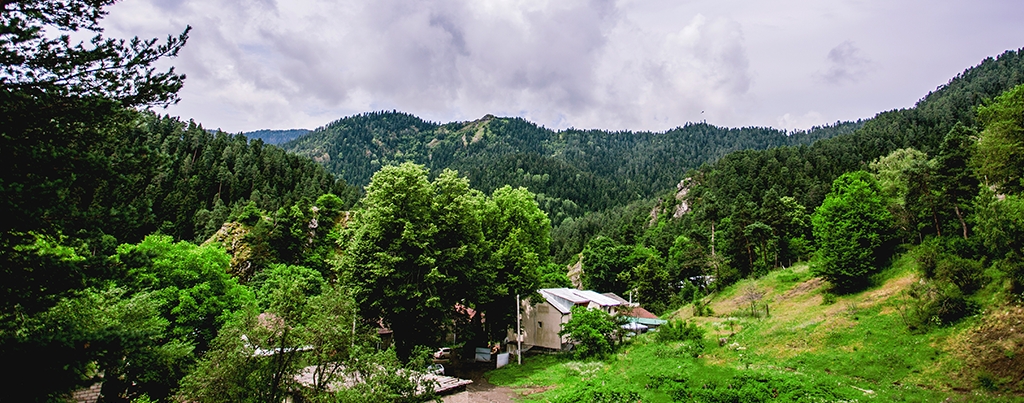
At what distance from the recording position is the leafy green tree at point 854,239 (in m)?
30.9

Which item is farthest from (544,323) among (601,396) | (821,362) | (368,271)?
(821,362)

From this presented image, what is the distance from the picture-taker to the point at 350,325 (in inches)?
563

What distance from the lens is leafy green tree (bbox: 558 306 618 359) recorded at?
30.9 meters

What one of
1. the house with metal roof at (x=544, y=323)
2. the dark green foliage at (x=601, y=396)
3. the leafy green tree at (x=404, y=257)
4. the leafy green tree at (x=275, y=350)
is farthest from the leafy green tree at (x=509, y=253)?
the leafy green tree at (x=275, y=350)

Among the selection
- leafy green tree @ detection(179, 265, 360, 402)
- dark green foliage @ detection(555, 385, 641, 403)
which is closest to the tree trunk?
dark green foliage @ detection(555, 385, 641, 403)

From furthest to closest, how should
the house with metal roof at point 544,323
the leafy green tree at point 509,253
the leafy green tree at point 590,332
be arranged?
1. the house with metal roof at point 544,323
2. the leafy green tree at point 590,332
3. the leafy green tree at point 509,253

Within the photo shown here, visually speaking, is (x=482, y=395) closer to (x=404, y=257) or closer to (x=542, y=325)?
(x=404, y=257)

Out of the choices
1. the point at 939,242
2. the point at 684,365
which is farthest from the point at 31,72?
the point at 939,242

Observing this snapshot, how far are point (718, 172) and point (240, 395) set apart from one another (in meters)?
107

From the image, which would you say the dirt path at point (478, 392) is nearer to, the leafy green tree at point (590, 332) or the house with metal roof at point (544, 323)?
the leafy green tree at point (590, 332)

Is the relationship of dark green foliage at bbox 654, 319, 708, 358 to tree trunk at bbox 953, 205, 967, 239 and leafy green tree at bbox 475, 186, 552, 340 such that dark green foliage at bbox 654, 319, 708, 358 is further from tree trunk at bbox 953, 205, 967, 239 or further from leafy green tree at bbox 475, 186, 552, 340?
tree trunk at bbox 953, 205, 967, 239

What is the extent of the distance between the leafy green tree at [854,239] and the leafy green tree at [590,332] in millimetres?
15854

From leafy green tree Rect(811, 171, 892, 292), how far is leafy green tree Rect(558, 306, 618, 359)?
15.9 m

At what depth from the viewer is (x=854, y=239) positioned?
31.4 metres
